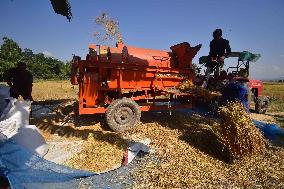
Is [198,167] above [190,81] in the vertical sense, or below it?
below

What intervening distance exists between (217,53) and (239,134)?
12.4ft

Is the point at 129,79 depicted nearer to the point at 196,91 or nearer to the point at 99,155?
the point at 196,91

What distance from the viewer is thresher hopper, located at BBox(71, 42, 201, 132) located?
7.71 m

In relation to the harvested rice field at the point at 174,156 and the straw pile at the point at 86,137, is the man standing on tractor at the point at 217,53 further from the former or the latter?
the straw pile at the point at 86,137

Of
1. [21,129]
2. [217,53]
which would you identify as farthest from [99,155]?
[217,53]

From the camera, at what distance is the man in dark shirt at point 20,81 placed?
8656 mm

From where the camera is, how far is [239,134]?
5.86 metres

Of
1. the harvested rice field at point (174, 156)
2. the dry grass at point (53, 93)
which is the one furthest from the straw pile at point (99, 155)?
the dry grass at point (53, 93)

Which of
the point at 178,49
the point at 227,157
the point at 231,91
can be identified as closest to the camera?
the point at 227,157

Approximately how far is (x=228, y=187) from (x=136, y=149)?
2.12 meters

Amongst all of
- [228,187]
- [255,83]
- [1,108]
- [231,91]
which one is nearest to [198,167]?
[228,187]

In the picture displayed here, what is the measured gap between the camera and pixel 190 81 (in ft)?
29.6

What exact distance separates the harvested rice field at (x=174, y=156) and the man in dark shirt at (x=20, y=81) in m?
1.02

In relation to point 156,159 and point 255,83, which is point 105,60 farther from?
point 255,83
